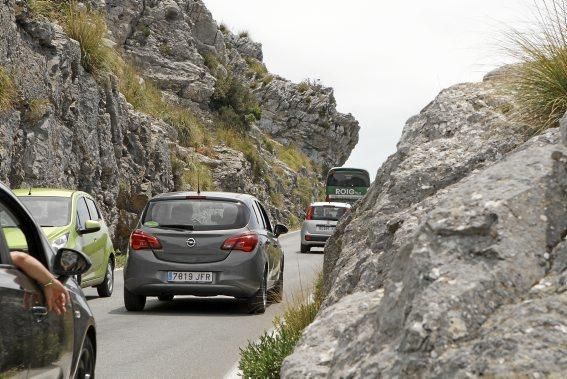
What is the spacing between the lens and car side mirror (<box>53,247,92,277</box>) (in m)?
5.12

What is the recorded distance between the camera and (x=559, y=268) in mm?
4199

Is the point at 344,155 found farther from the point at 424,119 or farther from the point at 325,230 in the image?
the point at 424,119

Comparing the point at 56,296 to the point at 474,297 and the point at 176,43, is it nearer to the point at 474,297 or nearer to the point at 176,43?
the point at 474,297

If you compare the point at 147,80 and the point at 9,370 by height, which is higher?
the point at 147,80

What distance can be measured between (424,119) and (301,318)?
200 centimetres

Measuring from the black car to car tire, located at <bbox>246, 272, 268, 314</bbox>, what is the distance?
Result: 317 inches

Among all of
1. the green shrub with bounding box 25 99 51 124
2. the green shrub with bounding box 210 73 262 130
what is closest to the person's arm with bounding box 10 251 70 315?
the green shrub with bounding box 25 99 51 124

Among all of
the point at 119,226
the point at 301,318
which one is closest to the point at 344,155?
the point at 119,226

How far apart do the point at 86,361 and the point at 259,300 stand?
8234 millimetres

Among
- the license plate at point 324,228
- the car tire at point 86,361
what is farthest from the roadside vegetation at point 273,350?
the license plate at point 324,228

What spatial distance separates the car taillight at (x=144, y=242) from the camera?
14086mm

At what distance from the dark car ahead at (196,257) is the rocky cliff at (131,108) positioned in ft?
22.9

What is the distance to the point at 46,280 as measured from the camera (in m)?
4.84

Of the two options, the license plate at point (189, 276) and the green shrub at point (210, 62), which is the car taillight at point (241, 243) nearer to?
the license plate at point (189, 276)
